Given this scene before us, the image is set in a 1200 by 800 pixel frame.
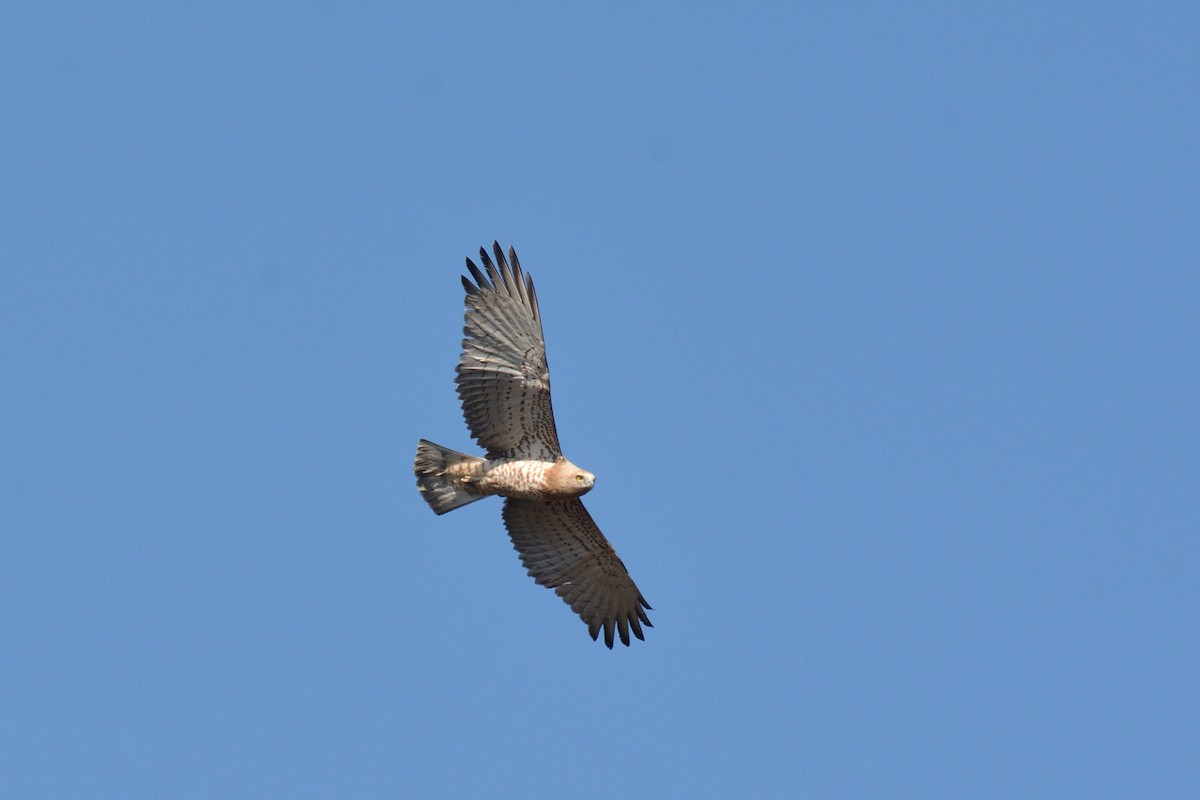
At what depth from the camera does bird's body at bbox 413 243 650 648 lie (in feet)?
57.4

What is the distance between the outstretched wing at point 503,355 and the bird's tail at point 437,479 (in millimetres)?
624

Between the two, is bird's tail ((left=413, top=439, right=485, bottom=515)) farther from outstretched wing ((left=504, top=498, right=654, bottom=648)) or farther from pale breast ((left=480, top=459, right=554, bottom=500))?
outstretched wing ((left=504, top=498, right=654, bottom=648))

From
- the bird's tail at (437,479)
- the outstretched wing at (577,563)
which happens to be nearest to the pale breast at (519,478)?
the bird's tail at (437,479)

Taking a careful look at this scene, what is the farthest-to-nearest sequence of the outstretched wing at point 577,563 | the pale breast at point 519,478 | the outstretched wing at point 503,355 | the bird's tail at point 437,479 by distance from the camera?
the outstretched wing at point 577,563 < the bird's tail at point 437,479 < the pale breast at point 519,478 < the outstretched wing at point 503,355

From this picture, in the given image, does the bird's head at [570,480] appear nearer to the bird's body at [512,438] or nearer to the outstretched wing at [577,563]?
the bird's body at [512,438]

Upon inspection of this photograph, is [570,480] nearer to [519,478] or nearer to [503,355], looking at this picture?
[519,478]

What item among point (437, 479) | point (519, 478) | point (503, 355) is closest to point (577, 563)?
point (519, 478)

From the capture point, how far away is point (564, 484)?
58.2 feet

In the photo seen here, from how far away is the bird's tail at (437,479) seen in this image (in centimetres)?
1820

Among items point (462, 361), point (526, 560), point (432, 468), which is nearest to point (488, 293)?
point (462, 361)

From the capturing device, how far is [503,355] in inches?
690

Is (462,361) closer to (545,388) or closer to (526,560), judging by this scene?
(545,388)

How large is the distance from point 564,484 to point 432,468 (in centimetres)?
149

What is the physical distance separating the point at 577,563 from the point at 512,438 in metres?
2.06
